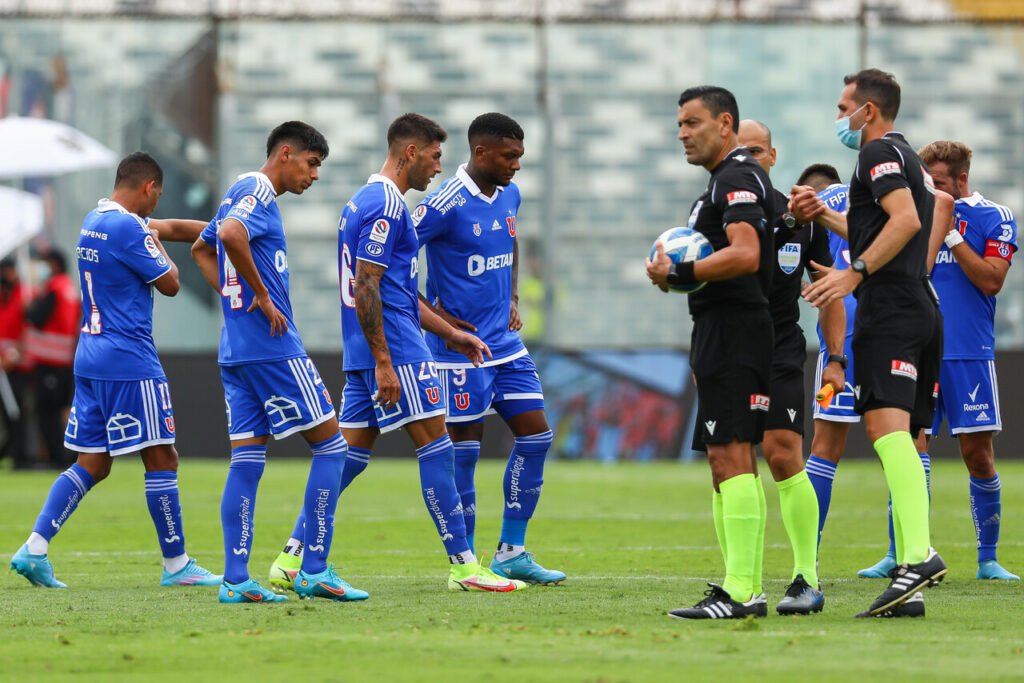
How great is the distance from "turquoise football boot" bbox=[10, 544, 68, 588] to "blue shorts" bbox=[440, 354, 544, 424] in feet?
7.97

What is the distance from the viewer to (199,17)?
978 inches

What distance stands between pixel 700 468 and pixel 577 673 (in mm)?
15069

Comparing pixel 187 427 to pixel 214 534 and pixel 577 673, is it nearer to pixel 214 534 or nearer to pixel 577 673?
pixel 214 534

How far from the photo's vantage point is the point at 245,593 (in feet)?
24.2

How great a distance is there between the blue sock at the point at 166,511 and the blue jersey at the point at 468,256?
68.3 inches

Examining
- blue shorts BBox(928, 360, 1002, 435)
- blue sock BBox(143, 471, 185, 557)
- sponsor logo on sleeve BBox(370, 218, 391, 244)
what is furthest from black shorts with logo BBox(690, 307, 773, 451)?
blue sock BBox(143, 471, 185, 557)

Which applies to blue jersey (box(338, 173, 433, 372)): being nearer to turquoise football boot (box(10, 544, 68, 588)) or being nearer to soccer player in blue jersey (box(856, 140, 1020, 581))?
turquoise football boot (box(10, 544, 68, 588))

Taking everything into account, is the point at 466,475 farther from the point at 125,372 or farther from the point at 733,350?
the point at 733,350

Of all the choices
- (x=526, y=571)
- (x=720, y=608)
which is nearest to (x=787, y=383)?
(x=720, y=608)

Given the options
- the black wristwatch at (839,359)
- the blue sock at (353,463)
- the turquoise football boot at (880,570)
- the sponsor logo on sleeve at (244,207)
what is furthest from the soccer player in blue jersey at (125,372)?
the turquoise football boot at (880,570)

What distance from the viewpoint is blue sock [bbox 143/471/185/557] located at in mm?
8461

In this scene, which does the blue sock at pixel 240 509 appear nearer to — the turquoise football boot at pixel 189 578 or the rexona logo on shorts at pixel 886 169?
the turquoise football boot at pixel 189 578

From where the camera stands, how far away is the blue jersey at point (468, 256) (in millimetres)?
8641

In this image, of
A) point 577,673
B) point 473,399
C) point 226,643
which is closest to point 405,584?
point 473,399
